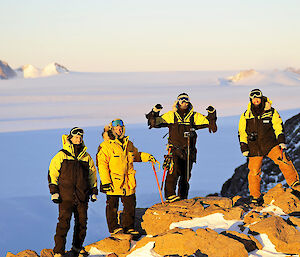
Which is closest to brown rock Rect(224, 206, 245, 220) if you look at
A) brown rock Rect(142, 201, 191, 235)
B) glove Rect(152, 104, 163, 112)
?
brown rock Rect(142, 201, 191, 235)

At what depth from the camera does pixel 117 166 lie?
34.4 feet

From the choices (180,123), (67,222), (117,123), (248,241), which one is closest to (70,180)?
(67,222)

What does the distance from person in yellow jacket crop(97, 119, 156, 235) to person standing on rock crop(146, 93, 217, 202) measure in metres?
1.38

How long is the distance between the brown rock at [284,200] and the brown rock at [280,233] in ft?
4.93

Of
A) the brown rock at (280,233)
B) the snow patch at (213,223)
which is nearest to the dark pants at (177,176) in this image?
the snow patch at (213,223)

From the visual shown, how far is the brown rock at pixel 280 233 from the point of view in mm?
9352

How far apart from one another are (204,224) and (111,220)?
2008 mm

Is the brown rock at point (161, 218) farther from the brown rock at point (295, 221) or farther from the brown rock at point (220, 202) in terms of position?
the brown rock at point (295, 221)

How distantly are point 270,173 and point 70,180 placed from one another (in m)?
→ 15.1

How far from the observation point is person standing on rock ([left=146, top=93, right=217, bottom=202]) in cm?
1187

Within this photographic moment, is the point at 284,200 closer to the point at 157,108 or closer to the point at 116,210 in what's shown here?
the point at 157,108

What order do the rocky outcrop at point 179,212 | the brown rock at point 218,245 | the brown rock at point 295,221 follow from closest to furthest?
the brown rock at point 218,245, the brown rock at point 295,221, the rocky outcrop at point 179,212

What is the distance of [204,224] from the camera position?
10.9 m

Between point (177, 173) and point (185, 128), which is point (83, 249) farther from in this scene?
point (185, 128)
